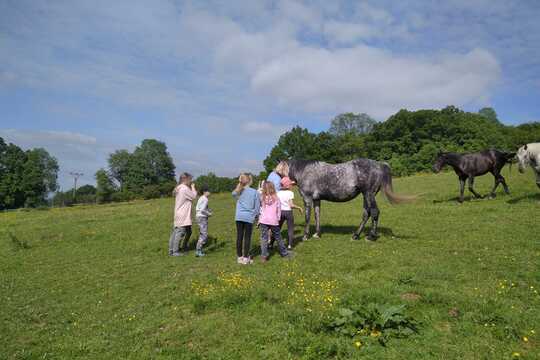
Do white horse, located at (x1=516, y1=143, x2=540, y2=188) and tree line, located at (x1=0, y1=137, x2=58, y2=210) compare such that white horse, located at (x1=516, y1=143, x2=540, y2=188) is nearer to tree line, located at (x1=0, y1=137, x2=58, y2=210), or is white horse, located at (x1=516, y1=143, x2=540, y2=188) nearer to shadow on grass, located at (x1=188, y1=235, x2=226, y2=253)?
shadow on grass, located at (x1=188, y1=235, x2=226, y2=253)

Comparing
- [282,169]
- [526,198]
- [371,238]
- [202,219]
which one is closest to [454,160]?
[526,198]

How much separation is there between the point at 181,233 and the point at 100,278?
2.43 metres

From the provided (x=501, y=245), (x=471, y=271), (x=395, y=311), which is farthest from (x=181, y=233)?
(x=501, y=245)

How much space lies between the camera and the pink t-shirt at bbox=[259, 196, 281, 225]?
828cm

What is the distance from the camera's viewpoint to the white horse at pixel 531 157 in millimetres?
12383

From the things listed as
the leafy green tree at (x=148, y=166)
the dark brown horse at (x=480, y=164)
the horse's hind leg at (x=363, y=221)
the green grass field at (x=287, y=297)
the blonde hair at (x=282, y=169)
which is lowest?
the green grass field at (x=287, y=297)

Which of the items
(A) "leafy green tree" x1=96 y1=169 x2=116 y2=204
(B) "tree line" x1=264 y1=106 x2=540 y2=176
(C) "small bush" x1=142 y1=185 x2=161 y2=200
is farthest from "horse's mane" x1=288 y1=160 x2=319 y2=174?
(A) "leafy green tree" x1=96 y1=169 x2=116 y2=204

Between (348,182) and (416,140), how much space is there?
62.5 meters

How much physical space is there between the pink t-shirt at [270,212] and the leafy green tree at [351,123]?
88393 mm

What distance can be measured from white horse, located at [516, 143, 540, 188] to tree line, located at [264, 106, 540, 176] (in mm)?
43437

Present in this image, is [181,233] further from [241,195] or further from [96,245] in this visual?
[96,245]

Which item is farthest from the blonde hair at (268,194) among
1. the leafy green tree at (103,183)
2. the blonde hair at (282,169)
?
the leafy green tree at (103,183)

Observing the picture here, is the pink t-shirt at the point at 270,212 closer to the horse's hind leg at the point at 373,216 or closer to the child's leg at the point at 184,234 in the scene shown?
the child's leg at the point at 184,234

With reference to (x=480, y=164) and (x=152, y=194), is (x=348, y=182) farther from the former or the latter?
(x=152, y=194)
